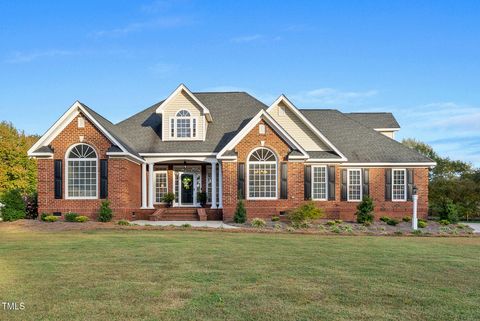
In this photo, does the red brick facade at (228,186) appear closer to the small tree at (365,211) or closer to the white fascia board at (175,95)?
the small tree at (365,211)

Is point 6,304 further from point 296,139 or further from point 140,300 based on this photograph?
point 296,139

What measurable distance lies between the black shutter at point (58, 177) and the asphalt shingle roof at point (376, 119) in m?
20.4

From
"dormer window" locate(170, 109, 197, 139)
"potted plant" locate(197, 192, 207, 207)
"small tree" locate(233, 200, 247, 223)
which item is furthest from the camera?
"potted plant" locate(197, 192, 207, 207)

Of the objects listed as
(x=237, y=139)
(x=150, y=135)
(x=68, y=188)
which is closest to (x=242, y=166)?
(x=237, y=139)

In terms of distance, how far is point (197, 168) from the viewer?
28.6m

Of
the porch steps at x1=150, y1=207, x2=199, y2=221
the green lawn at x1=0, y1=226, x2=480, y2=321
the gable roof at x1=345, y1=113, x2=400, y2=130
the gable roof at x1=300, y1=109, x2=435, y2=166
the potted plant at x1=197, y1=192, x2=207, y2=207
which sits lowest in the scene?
the porch steps at x1=150, y1=207, x2=199, y2=221

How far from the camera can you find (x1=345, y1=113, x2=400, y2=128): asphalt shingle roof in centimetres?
3297

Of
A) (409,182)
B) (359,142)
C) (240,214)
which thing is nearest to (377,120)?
(359,142)

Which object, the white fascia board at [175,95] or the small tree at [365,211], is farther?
the white fascia board at [175,95]

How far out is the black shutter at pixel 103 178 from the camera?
2292 cm

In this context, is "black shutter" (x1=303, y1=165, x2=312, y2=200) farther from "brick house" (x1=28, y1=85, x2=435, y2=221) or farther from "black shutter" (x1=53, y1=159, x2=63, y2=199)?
"black shutter" (x1=53, y1=159, x2=63, y2=199)

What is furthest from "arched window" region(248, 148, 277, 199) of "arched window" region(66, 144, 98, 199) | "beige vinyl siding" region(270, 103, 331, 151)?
"arched window" region(66, 144, 98, 199)

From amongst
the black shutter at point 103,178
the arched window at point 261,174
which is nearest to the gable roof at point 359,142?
the arched window at point 261,174

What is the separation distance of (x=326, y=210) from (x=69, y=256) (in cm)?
1785
